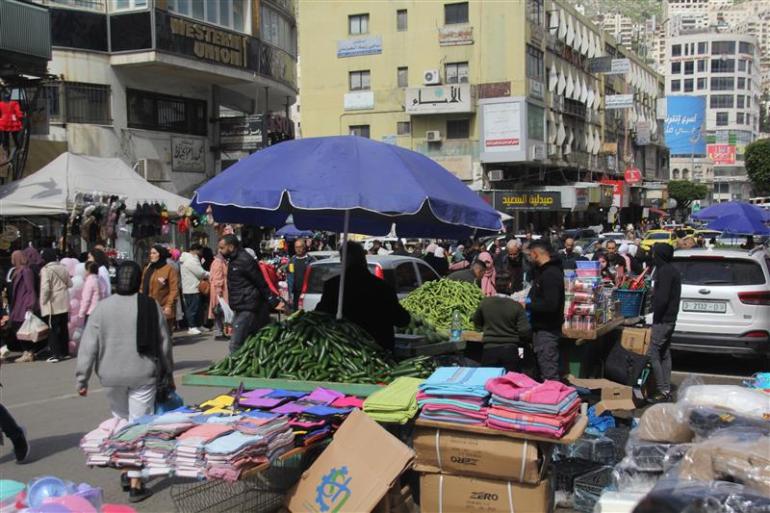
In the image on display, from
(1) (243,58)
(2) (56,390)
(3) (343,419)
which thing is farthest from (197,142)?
(3) (343,419)

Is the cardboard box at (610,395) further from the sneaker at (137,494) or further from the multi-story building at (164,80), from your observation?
the multi-story building at (164,80)

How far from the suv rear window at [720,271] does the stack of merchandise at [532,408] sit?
24.3 feet

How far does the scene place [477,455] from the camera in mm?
4848

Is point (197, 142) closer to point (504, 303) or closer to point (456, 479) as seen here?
point (504, 303)

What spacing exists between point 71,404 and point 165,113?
1757 cm

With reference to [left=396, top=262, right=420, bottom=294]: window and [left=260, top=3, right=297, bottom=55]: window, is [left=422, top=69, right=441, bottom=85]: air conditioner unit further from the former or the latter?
[left=396, top=262, right=420, bottom=294]: window

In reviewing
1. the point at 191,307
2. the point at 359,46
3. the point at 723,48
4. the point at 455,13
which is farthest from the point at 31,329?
the point at 723,48

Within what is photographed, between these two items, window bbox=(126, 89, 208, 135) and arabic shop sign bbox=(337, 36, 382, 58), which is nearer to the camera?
window bbox=(126, 89, 208, 135)

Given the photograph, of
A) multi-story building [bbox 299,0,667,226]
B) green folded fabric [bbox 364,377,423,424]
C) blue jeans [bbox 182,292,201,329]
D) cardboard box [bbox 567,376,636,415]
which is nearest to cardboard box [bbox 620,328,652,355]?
Result: cardboard box [bbox 567,376,636,415]

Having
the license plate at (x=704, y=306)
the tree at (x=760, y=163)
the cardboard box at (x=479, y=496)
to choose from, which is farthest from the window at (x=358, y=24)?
the cardboard box at (x=479, y=496)

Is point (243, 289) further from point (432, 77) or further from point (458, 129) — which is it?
point (432, 77)

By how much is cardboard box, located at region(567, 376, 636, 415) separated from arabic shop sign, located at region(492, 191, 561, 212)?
35.8 meters

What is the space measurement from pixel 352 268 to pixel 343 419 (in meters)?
2.13

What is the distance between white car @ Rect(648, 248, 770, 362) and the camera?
10.9 m
